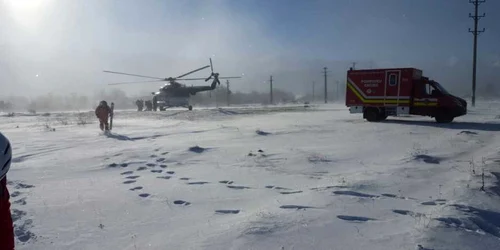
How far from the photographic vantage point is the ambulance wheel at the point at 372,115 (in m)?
20.6

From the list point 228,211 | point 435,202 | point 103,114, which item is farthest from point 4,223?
point 103,114

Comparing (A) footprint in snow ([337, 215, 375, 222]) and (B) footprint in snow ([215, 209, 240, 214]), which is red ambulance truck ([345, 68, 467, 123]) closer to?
(A) footprint in snow ([337, 215, 375, 222])

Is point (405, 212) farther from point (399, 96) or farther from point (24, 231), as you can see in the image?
point (399, 96)

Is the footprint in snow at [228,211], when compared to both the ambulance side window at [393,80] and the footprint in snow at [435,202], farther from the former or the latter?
the ambulance side window at [393,80]

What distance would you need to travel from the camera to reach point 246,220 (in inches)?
188

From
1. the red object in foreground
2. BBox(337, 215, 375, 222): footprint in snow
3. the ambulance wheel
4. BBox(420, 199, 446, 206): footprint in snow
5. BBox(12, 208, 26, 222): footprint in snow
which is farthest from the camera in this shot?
the ambulance wheel

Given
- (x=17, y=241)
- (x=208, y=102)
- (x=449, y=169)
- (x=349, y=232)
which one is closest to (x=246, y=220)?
(x=349, y=232)

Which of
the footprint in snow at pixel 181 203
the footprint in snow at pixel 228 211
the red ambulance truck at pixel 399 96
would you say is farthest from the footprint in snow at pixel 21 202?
the red ambulance truck at pixel 399 96

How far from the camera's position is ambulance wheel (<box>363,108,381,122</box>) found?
20.6 metres

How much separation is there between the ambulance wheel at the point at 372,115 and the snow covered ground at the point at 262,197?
9124mm

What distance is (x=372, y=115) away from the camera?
20734 mm

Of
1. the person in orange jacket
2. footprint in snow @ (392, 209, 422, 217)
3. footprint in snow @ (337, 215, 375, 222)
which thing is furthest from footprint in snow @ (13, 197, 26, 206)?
the person in orange jacket

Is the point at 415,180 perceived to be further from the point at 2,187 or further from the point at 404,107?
the point at 404,107

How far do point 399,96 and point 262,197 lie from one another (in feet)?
51.8
